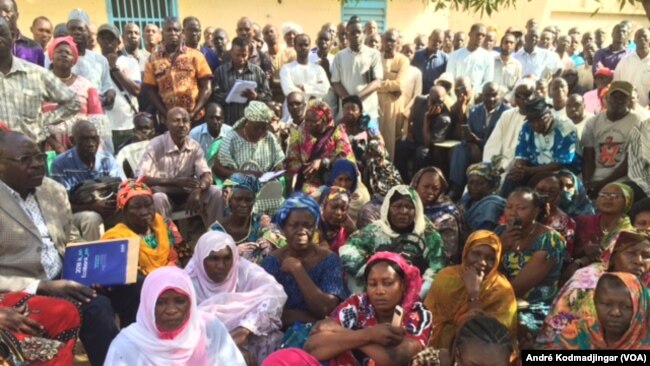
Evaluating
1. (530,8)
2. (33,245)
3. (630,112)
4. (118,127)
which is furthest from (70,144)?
(530,8)

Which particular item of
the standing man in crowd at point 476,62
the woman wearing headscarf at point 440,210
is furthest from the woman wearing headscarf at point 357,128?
the standing man in crowd at point 476,62

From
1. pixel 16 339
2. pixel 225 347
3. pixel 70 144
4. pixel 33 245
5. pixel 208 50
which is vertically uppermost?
pixel 208 50

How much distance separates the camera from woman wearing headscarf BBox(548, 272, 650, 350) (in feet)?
9.38

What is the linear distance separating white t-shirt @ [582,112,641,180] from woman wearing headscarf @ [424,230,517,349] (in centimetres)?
258

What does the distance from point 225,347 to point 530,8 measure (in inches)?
578

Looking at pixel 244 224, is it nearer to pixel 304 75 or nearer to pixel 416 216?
pixel 416 216

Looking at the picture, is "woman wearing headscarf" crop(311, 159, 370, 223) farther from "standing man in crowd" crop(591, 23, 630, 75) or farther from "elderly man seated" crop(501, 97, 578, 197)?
"standing man in crowd" crop(591, 23, 630, 75)

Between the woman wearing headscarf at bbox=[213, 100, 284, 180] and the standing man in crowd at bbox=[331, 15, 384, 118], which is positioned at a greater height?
the standing man in crowd at bbox=[331, 15, 384, 118]

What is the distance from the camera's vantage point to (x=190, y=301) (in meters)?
3.04

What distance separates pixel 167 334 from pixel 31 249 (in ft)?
3.39

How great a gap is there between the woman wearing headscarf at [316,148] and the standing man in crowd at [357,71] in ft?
5.60

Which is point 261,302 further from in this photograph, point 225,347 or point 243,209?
point 243,209

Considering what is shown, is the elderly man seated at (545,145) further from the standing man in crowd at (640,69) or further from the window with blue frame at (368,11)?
the window with blue frame at (368,11)

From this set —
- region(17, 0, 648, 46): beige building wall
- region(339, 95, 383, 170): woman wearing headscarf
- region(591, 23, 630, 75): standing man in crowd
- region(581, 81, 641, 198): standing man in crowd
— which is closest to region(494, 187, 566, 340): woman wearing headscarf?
region(581, 81, 641, 198): standing man in crowd
